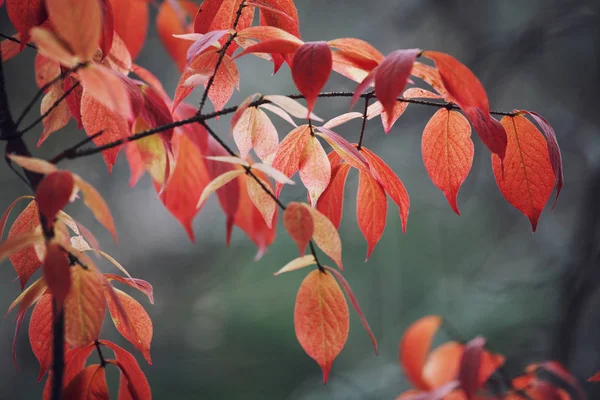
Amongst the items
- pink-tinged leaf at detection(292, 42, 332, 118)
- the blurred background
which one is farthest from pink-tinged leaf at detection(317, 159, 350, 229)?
the blurred background

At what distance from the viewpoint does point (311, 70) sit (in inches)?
10.0

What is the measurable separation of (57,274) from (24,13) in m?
0.17

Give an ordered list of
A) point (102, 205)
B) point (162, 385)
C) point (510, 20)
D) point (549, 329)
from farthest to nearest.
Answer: point (510, 20) → point (162, 385) → point (549, 329) → point (102, 205)

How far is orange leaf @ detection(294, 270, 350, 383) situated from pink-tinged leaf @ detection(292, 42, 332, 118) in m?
0.12

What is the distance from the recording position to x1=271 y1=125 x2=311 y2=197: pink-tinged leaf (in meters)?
0.34

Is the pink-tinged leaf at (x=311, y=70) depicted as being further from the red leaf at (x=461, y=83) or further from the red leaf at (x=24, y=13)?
the red leaf at (x=24, y=13)

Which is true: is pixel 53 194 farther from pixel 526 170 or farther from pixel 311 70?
pixel 526 170

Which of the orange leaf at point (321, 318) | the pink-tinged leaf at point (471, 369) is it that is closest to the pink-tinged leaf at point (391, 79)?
the orange leaf at point (321, 318)

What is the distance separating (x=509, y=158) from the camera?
336mm

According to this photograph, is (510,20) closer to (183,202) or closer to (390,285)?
(390,285)

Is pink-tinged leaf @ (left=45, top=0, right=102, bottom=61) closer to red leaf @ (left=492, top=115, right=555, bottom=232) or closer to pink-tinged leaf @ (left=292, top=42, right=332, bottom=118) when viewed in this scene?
pink-tinged leaf @ (left=292, top=42, right=332, bottom=118)

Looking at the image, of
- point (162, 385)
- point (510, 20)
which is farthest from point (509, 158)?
point (510, 20)

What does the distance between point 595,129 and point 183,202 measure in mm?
1750

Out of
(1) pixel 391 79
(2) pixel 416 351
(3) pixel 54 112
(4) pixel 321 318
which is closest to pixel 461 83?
(1) pixel 391 79
